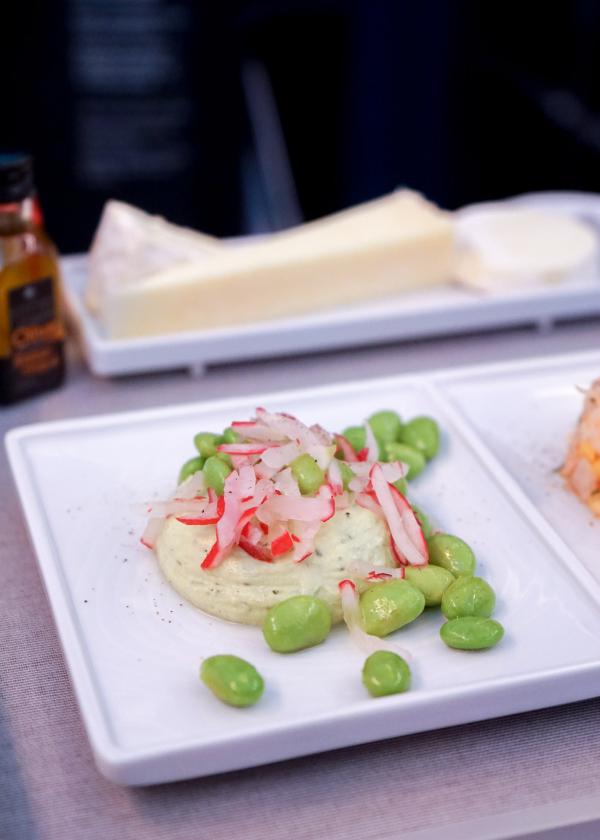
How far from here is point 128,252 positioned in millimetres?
2068

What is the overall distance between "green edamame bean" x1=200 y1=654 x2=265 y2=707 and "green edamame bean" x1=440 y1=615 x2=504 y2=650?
0.23 metres

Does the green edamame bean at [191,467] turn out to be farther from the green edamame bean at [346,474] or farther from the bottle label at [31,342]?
the bottle label at [31,342]

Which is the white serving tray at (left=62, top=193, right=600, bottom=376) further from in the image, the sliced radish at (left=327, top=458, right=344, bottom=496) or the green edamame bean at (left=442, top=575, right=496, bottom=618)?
the green edamame bean at (left=442, top=575, right=496, bottom=618)

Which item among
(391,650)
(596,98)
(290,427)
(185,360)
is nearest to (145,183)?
(596,98)

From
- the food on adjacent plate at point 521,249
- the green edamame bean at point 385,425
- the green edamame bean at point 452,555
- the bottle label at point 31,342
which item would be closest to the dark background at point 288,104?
the food on adjacent plate at point 521,249

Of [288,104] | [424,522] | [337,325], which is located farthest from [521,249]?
[288,104]

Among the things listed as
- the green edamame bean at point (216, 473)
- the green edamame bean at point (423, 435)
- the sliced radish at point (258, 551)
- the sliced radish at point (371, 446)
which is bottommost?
the green edamame bean at point (423, 435)

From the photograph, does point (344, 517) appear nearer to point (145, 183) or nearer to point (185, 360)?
point (185, 360)

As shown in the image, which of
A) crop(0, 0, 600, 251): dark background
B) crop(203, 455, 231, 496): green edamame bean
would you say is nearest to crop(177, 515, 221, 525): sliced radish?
crop(203, 455, 231, 496): green edamame bean

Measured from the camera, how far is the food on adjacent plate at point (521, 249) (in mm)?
2242

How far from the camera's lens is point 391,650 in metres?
1.23

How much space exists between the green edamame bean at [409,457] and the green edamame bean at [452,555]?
0.21 meters

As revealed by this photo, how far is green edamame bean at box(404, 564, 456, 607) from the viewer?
1316mm

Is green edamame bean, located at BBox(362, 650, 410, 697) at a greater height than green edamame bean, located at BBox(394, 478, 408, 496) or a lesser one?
greater
